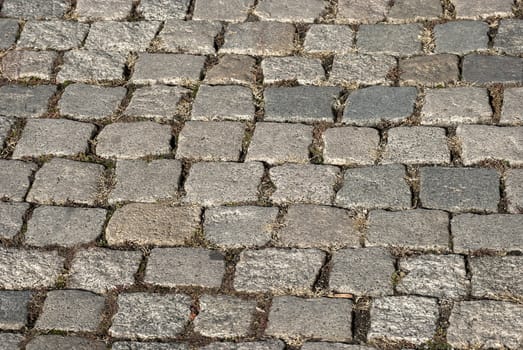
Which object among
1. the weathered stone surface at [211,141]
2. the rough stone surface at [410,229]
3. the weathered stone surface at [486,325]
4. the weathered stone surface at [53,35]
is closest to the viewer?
the weathered stone surface at [486,325]

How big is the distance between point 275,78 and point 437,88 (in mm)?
789

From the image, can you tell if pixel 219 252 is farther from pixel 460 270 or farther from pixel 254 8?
pixel 254 8

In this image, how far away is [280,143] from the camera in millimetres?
4828

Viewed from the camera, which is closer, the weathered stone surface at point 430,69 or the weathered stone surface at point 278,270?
the weathered stone surface at point 278,270

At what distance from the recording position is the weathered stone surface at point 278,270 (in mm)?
4059

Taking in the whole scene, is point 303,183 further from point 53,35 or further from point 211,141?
point 53,35

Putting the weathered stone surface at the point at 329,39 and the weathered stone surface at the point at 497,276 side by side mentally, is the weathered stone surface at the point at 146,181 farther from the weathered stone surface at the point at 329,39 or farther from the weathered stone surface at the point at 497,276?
the weathered stone surface at the point at 497,276

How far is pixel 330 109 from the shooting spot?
16.5 ft

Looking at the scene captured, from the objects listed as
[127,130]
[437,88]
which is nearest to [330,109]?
[437,88]

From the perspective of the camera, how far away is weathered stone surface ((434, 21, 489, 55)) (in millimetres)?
5422

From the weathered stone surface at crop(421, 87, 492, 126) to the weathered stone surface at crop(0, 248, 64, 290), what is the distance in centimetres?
181

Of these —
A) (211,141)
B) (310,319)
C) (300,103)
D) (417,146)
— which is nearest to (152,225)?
(211,141)

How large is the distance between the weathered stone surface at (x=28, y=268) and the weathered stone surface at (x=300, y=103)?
130 cm

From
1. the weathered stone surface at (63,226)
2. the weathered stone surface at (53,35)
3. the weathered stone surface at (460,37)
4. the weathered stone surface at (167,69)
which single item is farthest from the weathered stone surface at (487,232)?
the weathered stone surface at (53,35)
